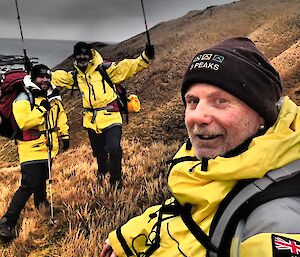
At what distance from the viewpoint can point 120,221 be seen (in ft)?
17.7

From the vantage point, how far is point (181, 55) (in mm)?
23812

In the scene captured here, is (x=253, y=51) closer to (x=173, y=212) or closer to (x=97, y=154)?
(x=173, y=212)

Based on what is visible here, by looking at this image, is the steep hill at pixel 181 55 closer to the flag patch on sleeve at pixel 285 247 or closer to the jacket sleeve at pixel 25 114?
the jacket sleeve at pixel 25 114

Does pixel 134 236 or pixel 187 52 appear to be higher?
pixel 187 52

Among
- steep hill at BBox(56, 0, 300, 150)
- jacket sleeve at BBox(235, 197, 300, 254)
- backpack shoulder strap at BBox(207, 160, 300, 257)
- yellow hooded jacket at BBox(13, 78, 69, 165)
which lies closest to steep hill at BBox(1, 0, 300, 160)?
steep hill at BBox(56, 0, 300, 150)

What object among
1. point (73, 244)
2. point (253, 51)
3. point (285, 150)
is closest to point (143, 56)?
point (73, 244)

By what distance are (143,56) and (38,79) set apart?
209 centimetres

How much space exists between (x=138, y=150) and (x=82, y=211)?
5339 mm

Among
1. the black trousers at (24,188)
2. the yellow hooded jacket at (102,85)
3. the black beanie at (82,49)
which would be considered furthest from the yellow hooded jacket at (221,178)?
the black beanie at (82,49)

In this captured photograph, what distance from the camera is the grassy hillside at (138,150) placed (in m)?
5.43

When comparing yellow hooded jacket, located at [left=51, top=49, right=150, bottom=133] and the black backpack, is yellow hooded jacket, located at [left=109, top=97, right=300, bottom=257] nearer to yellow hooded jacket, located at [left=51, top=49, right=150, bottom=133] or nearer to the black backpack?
yellow hooded jacket, located at [left=51, top=49, right=150, bottom=133]

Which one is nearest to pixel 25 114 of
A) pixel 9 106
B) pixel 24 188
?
pixel 9 106

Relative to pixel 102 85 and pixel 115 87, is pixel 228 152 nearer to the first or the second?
Answer: pixel 102 85

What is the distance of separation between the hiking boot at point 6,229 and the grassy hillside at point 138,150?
146mm
